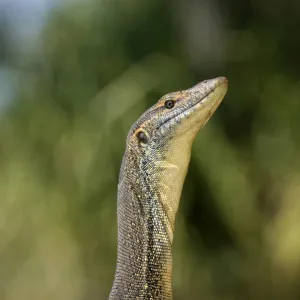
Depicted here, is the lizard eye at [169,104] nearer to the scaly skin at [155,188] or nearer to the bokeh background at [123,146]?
the scaly skin at [155,188]

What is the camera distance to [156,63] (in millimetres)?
3822

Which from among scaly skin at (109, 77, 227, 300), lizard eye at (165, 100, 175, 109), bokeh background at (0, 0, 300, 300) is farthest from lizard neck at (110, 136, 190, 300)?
bokeh background at (0, 0, 300, 300)

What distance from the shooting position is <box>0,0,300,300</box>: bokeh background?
3.60 metres

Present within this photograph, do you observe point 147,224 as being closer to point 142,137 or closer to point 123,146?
point 142,137

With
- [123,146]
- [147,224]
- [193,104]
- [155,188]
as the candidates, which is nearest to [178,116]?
[193,104]

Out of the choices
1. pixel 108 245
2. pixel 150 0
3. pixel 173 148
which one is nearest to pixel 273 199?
pixel 108 245

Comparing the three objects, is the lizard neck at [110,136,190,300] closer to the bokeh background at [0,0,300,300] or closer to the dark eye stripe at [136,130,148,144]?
the dark eye stripe at [136,130,148,144]

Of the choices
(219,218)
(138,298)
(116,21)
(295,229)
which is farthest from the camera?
(116,21)

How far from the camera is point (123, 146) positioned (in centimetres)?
366

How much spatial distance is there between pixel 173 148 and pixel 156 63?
2436 mm

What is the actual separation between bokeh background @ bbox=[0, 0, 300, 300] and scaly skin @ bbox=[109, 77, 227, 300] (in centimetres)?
201

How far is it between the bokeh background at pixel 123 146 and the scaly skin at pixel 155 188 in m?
2.01

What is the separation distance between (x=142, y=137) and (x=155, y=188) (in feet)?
0.54

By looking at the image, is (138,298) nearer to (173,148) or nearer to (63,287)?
(173,148)
